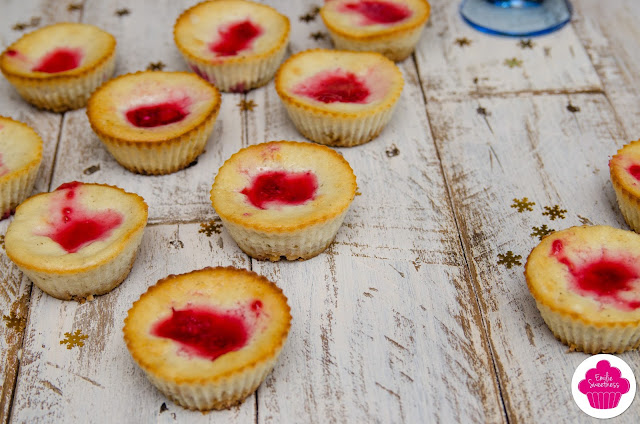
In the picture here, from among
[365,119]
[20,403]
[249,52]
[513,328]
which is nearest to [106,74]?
[249,52]

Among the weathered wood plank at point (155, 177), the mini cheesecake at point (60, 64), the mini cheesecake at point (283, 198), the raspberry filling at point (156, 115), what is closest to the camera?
the mini cheesecake at point (283, 198)

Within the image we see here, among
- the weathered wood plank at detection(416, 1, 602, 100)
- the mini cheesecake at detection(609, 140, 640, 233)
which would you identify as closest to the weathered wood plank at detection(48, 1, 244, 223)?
the weathered wood plank at detection(416, 1, 602, 100)

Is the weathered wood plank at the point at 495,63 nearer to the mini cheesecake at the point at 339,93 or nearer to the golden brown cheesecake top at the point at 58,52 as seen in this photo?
the mini cheesecake at the point at 339,93

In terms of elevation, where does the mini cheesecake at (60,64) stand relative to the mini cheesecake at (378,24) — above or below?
below

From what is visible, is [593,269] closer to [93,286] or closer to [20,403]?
[93,286]

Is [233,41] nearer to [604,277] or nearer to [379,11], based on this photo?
[379,11]

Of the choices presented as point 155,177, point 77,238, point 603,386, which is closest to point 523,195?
point 603,386

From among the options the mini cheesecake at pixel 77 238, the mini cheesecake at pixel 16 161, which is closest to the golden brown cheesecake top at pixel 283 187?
the mini cheesecake at pixel 77 238
